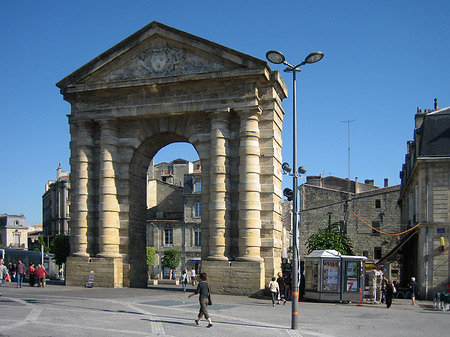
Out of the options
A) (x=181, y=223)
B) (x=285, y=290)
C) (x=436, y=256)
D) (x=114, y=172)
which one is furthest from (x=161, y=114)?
(x=181, y=223)

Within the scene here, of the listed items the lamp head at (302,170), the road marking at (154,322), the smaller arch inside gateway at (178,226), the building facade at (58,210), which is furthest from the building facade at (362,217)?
the road marking at (154,322)

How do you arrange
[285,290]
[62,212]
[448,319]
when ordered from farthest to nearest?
[62,212]
[285,290]
[448,319]

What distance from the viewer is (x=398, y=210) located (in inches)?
2343

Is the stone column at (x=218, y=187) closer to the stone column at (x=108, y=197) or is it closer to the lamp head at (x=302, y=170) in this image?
the stone column at (x=108, y=197)

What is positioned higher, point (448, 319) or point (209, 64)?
point (209, 64)

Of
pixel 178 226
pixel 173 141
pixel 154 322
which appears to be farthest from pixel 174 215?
pixel 154 322

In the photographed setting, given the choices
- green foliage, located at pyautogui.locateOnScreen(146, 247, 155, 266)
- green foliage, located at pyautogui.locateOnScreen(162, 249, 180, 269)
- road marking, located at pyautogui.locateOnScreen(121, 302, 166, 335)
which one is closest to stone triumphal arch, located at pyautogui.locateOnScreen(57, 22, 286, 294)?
road marking, located at pyautogui.locateOnScreen(121, 302, 166, 335)

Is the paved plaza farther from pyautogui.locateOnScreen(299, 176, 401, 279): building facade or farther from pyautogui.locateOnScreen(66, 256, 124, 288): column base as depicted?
pyautogui.locateOnScreen(299, 176, 401, 279): building facade

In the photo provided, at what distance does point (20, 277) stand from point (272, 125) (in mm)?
15382

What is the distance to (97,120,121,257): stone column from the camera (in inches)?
1192

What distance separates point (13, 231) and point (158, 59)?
303ft

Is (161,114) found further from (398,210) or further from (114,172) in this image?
(398,210)

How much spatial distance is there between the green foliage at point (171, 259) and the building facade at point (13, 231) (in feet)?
188

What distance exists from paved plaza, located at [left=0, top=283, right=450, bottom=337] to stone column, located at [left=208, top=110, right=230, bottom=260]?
3.07 meters
